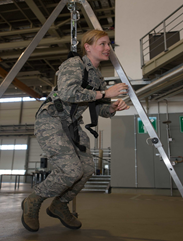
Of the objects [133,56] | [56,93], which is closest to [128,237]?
[56,93]

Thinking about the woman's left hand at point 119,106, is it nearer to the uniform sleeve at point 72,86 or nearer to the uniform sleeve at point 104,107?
the uniform sleeve at point 104,107

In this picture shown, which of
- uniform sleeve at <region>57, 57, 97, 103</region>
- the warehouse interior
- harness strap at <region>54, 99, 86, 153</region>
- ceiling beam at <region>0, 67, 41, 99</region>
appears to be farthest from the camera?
ceiling beam at <region>0, 67, 41, 99</region>

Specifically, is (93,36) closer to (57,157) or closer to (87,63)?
(87,63)

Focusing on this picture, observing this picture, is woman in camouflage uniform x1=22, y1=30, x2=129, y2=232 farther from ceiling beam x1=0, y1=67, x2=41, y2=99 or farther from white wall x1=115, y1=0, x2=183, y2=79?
ceiling beam x1=0, y1=67, x2=41, y2=99

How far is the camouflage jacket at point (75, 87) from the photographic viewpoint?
158 cm

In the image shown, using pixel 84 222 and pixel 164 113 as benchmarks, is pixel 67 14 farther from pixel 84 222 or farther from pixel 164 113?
pixel 84 222

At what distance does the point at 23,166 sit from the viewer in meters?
16.8

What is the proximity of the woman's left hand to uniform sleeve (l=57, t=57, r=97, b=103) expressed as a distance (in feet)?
1.10

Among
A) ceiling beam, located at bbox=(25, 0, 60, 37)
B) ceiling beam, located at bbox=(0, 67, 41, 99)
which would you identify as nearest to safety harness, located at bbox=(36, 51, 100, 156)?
ceiling beam, located at bbox=(25, 0, 60, 37)

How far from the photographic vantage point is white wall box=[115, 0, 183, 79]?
722cm

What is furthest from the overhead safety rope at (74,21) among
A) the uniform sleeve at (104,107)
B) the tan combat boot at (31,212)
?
the tan combat boot at (31,212)

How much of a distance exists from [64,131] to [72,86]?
1.30 ft

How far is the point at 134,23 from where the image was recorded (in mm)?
7520

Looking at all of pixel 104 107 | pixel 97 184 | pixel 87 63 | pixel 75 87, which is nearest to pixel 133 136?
pixel 97 184
